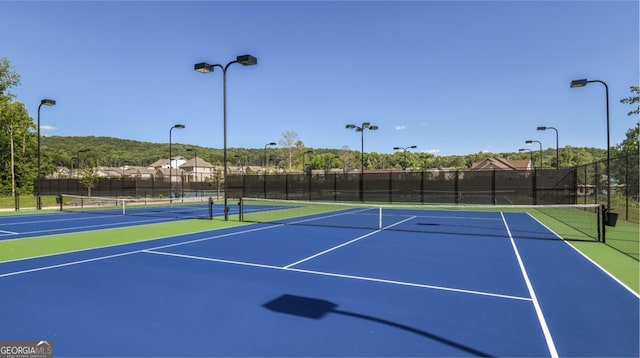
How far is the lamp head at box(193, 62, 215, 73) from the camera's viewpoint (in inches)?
651

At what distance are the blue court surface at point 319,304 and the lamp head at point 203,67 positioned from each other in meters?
9.49

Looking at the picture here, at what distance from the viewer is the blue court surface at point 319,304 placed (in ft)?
14.0

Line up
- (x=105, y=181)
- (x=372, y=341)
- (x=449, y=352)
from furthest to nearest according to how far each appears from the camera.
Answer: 1. (x=105, y=181)
2. (x=372, y=341)
3. (x=449, y=352)

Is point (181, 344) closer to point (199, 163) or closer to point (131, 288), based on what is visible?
point (131, 288)

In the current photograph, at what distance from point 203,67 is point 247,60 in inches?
96.1

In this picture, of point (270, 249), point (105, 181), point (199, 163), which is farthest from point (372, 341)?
point (199, 163)

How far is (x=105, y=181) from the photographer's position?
147 feet

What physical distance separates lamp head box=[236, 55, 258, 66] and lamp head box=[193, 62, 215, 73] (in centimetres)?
174

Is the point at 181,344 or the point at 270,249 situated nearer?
the point at 181,344

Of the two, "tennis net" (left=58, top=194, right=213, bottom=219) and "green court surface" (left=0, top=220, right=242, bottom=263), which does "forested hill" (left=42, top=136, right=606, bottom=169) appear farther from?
"green court surface" (left=0, top=220, right=242, bottom=263)

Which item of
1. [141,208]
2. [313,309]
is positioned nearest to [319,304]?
[313,309]

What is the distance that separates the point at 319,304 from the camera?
5.66 m

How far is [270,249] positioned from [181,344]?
6.02 m

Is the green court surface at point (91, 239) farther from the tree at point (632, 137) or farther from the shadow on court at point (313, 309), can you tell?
the tree at point (632, 137)
